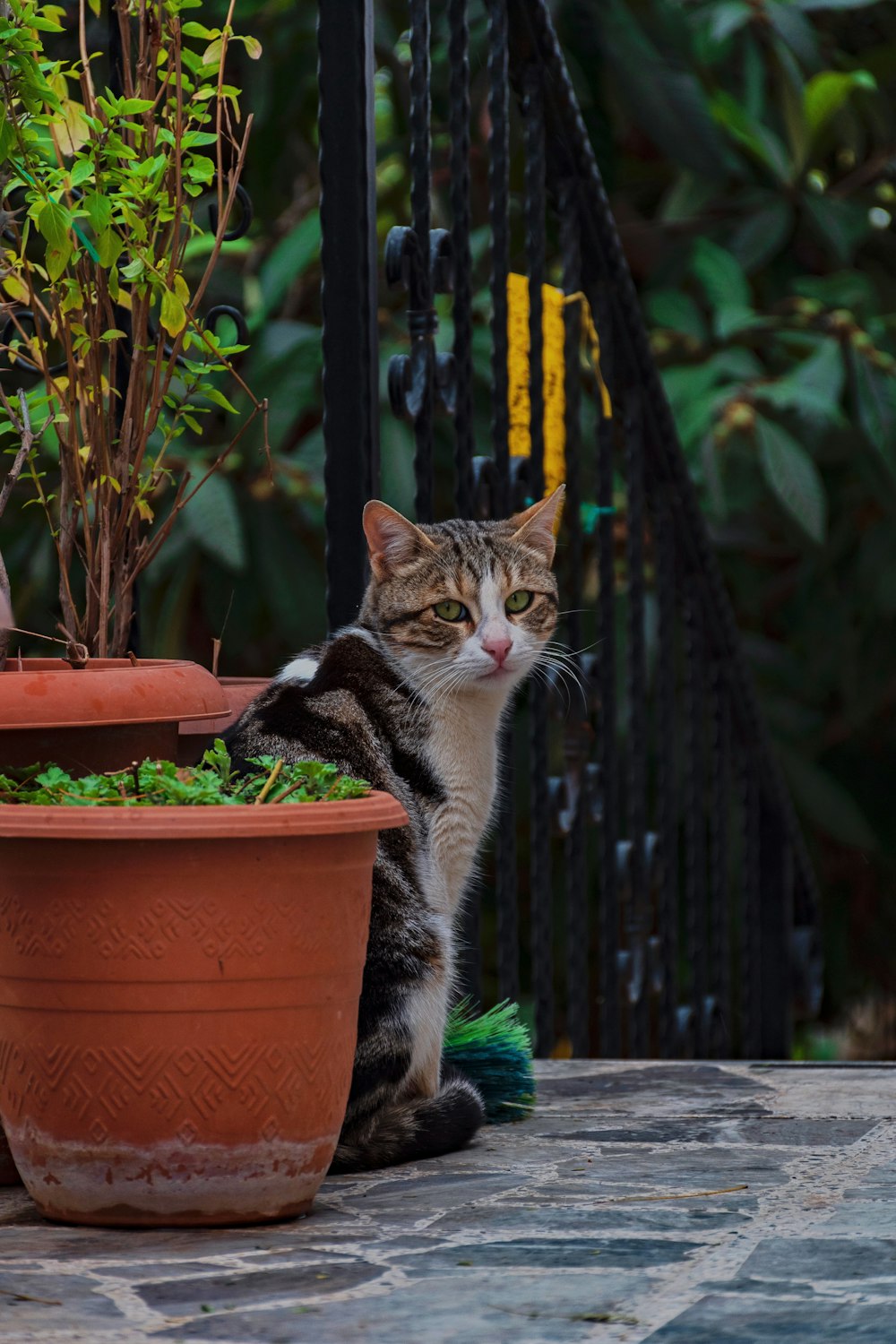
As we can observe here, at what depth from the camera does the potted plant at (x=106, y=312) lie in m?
1.86

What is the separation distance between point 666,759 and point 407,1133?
175 centimetres

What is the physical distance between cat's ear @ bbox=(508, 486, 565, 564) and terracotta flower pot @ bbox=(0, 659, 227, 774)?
0.75m

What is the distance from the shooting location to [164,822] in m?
1.60

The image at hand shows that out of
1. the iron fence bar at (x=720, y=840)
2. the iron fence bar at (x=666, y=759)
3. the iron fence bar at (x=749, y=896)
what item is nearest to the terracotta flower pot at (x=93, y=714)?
the iron fence bar at (x=666, y=759)

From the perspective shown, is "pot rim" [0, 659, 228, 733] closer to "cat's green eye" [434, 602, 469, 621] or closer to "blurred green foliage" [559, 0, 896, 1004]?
"cat's green eye" [434, 602, 469, 621]

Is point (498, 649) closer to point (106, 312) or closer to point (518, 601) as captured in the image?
point (518, 601)

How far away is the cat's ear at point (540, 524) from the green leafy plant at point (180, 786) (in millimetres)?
779

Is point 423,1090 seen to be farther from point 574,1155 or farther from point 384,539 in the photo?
point 384,539

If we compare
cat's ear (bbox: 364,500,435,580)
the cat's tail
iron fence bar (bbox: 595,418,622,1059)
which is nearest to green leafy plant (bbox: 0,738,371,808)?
the cat's tail

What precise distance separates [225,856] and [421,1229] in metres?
0.44

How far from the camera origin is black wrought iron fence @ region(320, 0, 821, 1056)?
8.00 feet

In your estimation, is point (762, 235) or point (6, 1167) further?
point (762, 235)

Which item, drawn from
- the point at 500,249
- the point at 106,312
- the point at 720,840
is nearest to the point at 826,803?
the point at 720,840

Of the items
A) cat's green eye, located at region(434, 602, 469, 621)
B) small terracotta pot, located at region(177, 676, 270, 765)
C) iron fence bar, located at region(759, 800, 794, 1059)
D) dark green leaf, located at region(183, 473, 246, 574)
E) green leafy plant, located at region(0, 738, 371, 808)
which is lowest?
iron fence bar, located at region(759, 800, 794, 1059)
